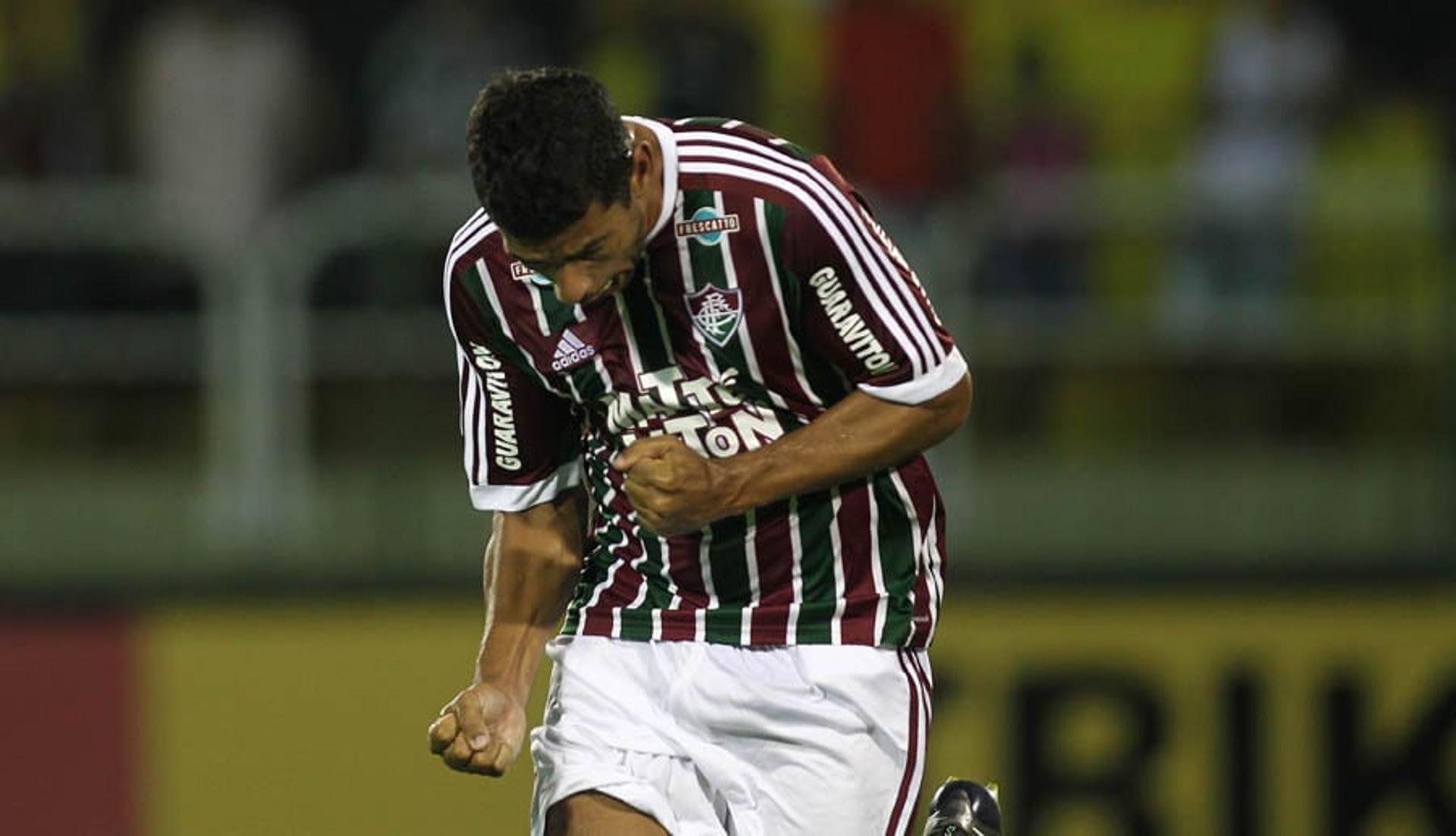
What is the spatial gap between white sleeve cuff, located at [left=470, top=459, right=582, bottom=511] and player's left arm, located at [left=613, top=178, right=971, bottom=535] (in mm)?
507

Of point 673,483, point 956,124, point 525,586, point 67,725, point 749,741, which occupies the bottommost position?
point 67,725

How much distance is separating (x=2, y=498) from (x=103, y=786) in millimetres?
982

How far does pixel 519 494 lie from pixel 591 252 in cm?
74

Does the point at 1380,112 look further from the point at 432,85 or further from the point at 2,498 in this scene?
the point at 2,498

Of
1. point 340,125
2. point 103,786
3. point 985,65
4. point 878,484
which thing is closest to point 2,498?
point 103,786

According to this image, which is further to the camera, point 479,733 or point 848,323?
point 479,733

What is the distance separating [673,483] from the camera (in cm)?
367

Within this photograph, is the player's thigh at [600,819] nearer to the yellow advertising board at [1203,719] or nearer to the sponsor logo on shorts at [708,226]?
the sponsor logo on shorts at [708,226]

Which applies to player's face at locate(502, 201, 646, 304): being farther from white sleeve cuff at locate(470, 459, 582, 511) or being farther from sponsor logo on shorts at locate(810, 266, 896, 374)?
white sleeve cuff at locate(470, 459, 582, 511)

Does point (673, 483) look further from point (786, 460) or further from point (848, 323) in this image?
point (848, 323)

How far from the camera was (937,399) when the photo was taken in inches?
154

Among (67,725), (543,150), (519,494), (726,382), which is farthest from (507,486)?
(67,725)

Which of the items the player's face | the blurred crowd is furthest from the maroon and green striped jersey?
the blurred crowd

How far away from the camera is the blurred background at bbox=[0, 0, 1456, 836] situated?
6949mm
